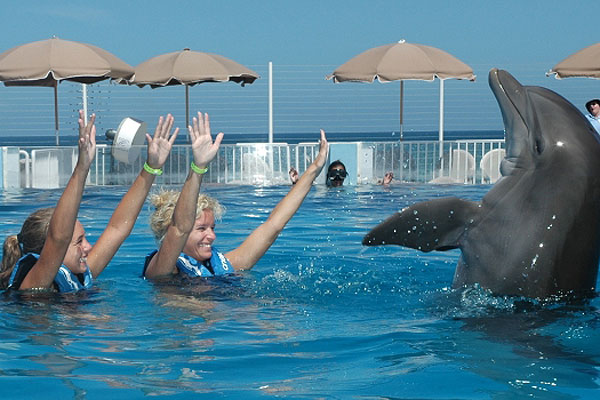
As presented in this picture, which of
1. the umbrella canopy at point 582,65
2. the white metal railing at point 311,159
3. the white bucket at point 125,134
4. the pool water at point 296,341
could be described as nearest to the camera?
the pool water at point 296,341

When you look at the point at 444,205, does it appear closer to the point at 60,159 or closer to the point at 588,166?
the point at 588,166

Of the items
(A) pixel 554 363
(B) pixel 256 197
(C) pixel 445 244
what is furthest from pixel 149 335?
(B) pixel 256 197

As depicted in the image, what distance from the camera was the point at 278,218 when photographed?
17.9 ft

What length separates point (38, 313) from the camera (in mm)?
4363

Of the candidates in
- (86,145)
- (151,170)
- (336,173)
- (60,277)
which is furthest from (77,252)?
(336,173)

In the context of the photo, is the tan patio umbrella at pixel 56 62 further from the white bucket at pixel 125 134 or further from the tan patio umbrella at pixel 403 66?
the tan patio umbrella at pixel 403 66

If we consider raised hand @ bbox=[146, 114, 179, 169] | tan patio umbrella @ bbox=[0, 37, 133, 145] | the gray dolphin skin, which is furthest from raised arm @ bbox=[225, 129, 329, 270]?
tan patio umbrella @ bbox=[0, 37, 133, 145]

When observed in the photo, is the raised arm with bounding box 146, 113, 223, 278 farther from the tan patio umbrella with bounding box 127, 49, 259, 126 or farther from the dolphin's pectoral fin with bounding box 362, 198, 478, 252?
the tan patio umbrella with bounding box 127, 49, 259, 126

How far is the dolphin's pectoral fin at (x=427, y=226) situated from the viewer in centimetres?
415

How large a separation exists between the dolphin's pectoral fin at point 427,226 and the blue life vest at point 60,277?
65.2 inches

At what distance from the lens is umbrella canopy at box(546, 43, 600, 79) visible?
15.6m

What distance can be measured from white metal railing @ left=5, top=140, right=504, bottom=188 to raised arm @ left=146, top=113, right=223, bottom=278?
10.3 m

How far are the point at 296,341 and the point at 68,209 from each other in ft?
3.98

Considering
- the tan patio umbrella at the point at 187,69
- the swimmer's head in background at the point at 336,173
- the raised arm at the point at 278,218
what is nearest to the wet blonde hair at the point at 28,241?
the raised arm at the point at 278,218
